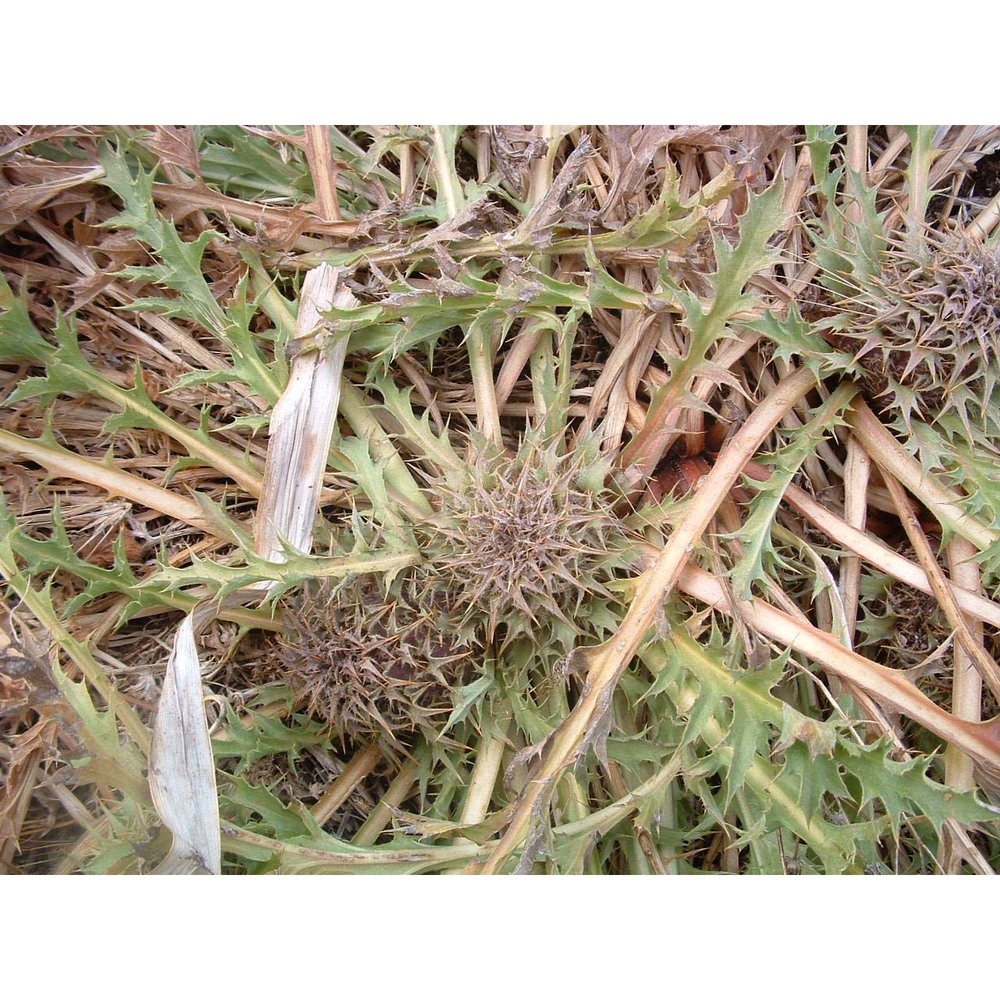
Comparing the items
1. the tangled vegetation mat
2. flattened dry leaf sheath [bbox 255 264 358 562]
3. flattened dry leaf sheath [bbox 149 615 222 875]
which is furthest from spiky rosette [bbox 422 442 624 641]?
flattened dry leaf sheath [bbox 149 615 222 875]

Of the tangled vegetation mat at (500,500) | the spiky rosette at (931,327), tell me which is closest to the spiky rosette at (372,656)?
the tangled vegetation mat at (500,500)

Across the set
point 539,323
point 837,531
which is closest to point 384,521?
point 539,323

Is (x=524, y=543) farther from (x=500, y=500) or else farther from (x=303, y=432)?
(x=303, y=432)

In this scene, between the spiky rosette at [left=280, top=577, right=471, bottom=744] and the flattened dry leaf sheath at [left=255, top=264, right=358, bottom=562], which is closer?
the spiky rosette at [left=280, top=577, right=471, bottom=744]

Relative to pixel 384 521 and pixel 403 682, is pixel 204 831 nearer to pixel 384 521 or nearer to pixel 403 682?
pixel 403 682

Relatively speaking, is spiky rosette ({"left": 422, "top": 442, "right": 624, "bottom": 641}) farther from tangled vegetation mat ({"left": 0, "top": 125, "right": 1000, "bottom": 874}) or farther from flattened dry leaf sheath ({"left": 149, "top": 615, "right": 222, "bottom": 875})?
flattened dry leaf sheath ({"left": 149, "top": 615, "right": 222, "bottom": 875})

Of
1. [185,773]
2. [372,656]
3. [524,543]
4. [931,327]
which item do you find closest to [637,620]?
[524,543]

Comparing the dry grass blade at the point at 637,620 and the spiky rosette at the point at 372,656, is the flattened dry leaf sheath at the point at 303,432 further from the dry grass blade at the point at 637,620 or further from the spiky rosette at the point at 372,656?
the dry grass blade at the point at 637,620
